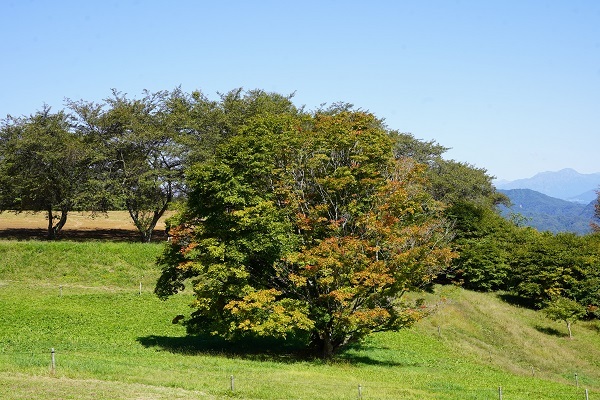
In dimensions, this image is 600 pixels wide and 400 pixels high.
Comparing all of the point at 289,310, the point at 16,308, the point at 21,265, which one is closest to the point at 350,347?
the point at 289,310

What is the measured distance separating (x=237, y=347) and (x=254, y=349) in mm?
1115

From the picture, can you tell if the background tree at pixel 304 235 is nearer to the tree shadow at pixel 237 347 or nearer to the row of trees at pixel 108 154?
the tree shadow at pixel 237 347

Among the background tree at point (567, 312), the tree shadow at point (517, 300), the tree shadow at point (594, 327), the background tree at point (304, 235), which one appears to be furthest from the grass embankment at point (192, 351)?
the background tree at point (304, 235)

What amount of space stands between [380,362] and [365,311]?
586cm

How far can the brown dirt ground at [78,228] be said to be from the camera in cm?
6762

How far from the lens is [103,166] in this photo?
64812 millimetres

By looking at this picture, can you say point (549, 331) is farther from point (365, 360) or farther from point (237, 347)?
point (237, 347)

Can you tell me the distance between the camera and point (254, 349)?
36.3 metres

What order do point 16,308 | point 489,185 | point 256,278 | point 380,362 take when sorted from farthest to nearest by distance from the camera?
point 489,185
point 16,308
point 380,362
point 256,278

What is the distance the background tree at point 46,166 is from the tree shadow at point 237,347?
98.1 ft

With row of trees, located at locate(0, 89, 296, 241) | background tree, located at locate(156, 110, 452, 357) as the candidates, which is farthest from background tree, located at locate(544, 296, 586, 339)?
row of trees, located at locate(0, 89, 296, 241)

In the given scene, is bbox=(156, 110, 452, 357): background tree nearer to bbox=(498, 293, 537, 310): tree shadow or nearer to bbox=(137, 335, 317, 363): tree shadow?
bbox=(137, 335, 317, 363): tree shadow

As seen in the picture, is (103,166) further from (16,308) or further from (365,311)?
(365,311)

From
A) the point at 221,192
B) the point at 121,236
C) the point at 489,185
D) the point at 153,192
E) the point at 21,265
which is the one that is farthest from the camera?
the point at 489,185
